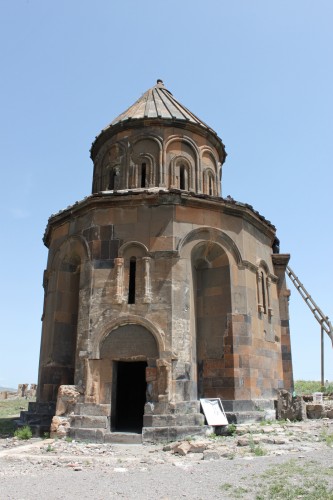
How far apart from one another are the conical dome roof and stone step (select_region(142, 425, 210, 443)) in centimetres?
856

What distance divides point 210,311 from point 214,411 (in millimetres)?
2338

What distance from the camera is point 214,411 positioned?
30.7 ft

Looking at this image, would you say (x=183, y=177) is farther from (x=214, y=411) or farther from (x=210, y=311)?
(x=214, y=411)

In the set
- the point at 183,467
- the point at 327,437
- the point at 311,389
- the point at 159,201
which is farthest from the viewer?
the point at 311,389

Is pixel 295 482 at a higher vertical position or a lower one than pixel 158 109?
lower

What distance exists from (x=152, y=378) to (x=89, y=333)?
1.71 metres

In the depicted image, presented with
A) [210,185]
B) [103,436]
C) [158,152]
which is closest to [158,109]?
[158,152]

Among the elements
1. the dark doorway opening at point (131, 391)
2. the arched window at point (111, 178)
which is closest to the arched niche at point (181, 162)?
the arched window at point (111, 178)

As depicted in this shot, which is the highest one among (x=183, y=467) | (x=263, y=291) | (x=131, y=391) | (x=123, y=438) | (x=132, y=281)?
(x=263, y=291)

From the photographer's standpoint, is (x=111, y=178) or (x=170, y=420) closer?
(x=170, y=420)

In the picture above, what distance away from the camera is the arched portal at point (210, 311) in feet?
33.3

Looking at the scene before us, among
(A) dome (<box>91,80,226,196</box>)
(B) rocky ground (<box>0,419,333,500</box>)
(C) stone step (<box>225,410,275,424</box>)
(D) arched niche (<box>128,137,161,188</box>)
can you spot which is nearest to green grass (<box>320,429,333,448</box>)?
(B) rocky ground (<box>0,419,333,500</box>)

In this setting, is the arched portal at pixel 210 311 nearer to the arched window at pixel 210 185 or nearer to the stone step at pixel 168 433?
the stone step at pixel 168 433

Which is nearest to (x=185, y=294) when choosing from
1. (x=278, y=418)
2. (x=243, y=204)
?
(x=243, y=204)
